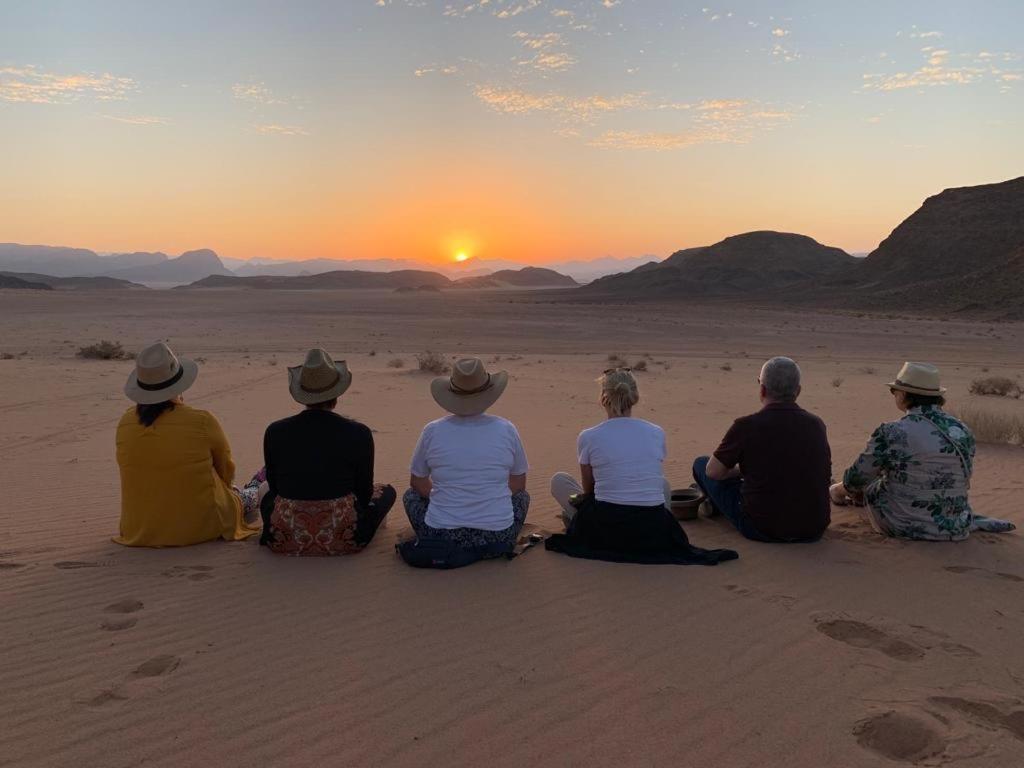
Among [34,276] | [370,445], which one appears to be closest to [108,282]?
[34,276]

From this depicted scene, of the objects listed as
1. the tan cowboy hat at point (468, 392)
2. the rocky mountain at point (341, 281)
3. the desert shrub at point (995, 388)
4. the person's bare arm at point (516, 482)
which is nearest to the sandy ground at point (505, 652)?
the person's bare arm at point (516, 482)

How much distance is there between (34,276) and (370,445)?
18715 centimetres

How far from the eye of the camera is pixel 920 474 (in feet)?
17.3

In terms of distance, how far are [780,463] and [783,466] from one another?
0.03 metres

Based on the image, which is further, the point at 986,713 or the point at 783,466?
the point at 783,466

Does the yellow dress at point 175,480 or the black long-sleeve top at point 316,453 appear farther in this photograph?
the yellow dress at point 175,480

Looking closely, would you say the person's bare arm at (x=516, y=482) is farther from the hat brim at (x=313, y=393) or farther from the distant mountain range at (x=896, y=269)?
the distant mountain range at (x=896, y=269)

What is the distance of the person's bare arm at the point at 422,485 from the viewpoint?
5113 mm

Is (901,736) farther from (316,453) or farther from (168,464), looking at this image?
(168,464)

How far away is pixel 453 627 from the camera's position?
4148mm

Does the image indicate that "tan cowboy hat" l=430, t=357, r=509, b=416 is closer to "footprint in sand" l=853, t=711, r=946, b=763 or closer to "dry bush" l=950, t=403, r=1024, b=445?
"footprint in sand" l=853, t=711, r=946, b=763

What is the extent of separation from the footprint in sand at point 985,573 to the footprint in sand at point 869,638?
1.28m

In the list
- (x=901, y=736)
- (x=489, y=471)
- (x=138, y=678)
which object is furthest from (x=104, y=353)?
(x=901, y=736)

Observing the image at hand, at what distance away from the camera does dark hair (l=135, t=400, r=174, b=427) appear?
5.14 metres
